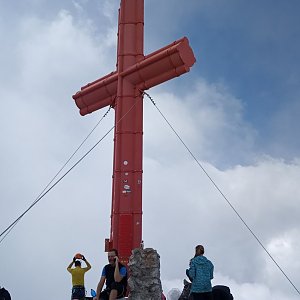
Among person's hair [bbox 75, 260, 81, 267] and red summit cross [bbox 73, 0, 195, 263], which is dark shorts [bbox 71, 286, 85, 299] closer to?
person's hair [bbox 75, 260, 81, 267]

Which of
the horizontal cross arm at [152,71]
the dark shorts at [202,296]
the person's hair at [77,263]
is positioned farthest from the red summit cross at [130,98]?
the dark shorts at [202,296]

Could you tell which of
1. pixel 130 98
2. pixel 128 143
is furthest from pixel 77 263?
pixel 130 98

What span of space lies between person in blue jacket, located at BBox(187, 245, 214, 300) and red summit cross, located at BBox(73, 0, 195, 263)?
738 cm

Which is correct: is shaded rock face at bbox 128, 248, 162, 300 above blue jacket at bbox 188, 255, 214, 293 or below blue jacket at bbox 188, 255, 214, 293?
above

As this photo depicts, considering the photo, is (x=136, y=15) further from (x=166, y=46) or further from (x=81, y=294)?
(x=81, y=294)

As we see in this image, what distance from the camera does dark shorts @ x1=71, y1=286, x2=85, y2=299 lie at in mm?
15352

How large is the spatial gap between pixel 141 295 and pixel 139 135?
7.82 m

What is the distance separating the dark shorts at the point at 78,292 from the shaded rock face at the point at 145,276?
178 cm

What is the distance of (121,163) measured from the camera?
20.3 m

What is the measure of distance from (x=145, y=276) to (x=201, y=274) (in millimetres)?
3132

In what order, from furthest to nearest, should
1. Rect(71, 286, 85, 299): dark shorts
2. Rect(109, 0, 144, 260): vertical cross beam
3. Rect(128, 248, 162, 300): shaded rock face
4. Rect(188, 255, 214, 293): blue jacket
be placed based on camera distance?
Rect(109, 0, 144, 260): vertical cross beam, Rect(71, 286, 85, 299): dark shorts, Rect(128, 248, 162, 300): shaded rock face, Rect(188, 255, 214, 293): blue jacket

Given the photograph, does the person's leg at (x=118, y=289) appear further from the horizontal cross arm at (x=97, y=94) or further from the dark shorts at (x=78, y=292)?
the horizontal cross arm at (x=97, y=94)

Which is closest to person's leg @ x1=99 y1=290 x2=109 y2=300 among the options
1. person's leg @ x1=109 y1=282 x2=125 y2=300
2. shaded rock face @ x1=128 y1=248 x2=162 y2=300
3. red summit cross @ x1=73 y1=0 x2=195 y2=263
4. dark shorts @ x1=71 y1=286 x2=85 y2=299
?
person's leg @ x1=109 y1=282 x2=125 y2=300

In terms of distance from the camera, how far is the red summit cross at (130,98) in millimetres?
19672
